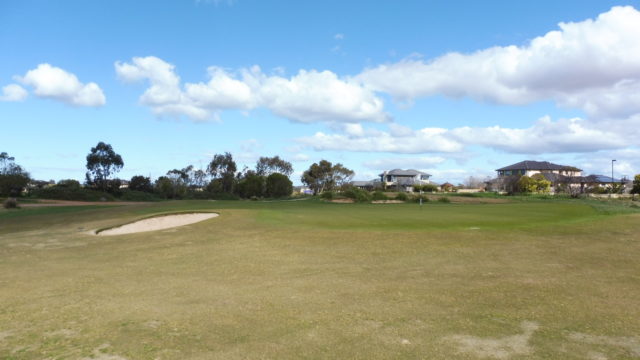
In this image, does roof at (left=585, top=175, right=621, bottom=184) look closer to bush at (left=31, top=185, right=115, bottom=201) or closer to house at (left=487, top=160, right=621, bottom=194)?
house at (left=487, top=160, right=621, bottom=194)

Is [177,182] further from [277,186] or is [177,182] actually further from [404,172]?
[404,172]

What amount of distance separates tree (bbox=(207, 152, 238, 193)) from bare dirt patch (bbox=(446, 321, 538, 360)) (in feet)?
323

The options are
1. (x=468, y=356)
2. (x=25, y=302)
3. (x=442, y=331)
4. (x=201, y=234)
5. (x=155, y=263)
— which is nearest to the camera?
(x=468, y=356)

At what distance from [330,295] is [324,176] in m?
109

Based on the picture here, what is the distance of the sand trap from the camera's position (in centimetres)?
2877

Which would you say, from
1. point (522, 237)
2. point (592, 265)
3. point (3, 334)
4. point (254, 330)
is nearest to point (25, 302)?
point (3, 334)

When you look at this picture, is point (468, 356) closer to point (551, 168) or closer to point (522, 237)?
point (522, 237)

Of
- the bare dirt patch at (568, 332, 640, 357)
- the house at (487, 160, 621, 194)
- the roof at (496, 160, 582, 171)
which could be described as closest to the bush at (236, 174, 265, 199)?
the house at (487, 160, 621, 194)

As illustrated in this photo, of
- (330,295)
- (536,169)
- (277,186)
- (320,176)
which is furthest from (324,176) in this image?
(330,295)

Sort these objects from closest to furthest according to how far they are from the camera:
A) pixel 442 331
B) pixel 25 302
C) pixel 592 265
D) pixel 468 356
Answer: pixel 468 356 → pixel 442 331 → pixel 25 302 → pixel 592 265

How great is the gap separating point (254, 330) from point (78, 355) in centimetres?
307

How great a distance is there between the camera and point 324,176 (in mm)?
120625

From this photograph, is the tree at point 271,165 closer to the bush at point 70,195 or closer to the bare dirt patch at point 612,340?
the bush at point 70,195

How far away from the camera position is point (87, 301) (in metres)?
11.1
